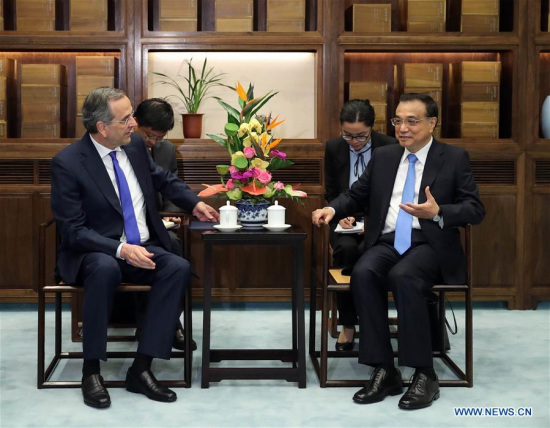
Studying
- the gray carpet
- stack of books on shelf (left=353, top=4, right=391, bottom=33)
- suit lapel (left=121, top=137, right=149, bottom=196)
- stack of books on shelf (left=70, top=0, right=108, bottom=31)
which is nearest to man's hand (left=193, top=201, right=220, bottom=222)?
suit lapel (left=121, top=137, right=149, bottom=196)

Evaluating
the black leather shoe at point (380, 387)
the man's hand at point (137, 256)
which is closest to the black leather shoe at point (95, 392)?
the man's hand at point (137, 256)

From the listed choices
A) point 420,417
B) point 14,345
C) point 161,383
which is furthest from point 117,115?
point 420,417

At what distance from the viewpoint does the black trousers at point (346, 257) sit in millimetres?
4160

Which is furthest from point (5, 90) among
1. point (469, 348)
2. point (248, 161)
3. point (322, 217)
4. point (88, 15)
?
point (469, 348)

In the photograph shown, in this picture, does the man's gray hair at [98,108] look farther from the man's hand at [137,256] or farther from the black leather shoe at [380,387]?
the black leather shoe at [380,387]

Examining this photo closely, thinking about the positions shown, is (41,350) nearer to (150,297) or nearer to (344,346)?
(150,297)

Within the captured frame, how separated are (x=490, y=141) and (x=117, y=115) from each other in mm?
2709

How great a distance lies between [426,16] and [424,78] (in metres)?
0.40

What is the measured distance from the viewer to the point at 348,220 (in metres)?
4.29

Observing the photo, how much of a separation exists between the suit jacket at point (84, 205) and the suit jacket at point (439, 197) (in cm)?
103

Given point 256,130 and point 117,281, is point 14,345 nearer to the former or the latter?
point 117,281

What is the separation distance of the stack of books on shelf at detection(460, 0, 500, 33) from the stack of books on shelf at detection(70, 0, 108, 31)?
236cm

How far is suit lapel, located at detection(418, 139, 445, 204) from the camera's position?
11.9 feet

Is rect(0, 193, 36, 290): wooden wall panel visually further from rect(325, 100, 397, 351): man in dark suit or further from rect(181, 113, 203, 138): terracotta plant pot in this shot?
rect(325, 100, 397, 351): man in dark suit
